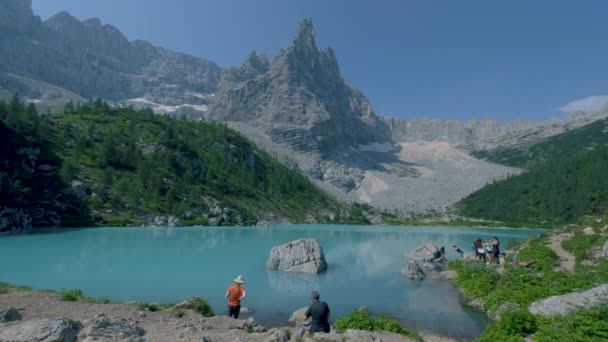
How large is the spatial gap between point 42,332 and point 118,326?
7.75 feet

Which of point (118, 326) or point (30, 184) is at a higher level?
point (30, 184)

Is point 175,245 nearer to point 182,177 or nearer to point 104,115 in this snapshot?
point 182,177

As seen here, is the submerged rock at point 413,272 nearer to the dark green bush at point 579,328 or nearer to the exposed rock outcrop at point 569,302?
the exposed rock outcrop at point 569,302

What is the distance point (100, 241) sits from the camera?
173ft

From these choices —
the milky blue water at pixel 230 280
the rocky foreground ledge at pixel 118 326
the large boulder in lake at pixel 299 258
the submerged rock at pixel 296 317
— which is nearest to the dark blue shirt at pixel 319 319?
the rocky foreground ledge at pixel 118 326

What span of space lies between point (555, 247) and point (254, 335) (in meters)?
36.3

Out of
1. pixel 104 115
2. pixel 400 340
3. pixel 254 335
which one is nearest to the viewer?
pixel 254 335

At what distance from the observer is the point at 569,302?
49.2ft

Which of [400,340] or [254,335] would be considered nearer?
[254,335]

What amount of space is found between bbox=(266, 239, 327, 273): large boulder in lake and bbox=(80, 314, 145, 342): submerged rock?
82.8 ft

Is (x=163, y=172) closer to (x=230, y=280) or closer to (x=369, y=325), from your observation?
(x=230, y=280)

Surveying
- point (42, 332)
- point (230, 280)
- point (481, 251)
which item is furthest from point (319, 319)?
point (481, 251)

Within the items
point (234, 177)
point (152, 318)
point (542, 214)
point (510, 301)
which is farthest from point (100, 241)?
point (542, 214)

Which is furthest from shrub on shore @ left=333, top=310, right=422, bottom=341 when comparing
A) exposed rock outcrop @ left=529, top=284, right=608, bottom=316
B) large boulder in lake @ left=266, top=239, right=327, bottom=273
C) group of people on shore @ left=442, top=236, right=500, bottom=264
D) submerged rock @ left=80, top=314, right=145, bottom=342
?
group of people on shore @ left=442, top=236, right=500, bottom=264
